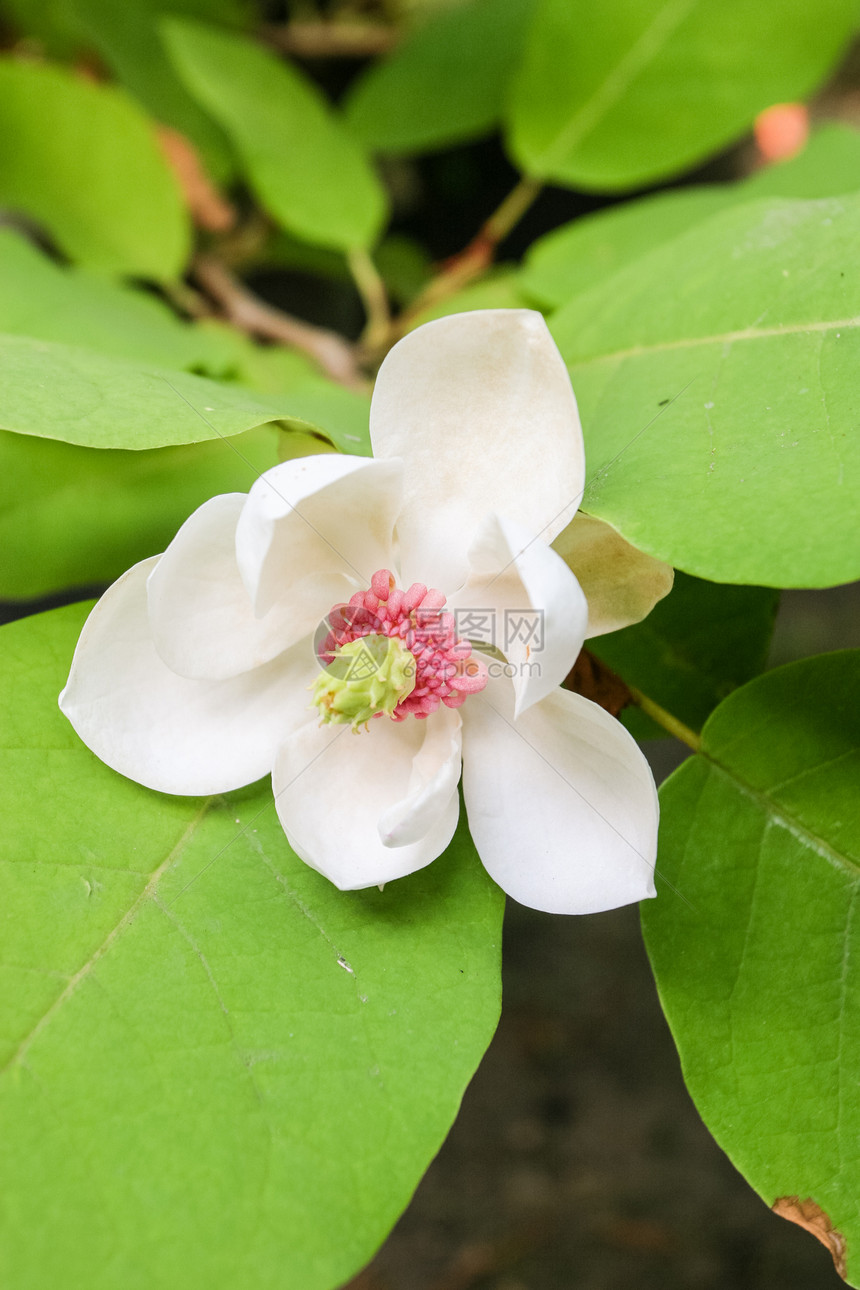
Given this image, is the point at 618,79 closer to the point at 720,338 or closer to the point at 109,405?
the point at 720,338

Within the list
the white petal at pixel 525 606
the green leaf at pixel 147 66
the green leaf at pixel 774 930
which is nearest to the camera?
the white petal at pixel 525 606

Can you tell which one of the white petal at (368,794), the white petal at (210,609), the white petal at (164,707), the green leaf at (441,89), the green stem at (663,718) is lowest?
the green stem at (663,718)

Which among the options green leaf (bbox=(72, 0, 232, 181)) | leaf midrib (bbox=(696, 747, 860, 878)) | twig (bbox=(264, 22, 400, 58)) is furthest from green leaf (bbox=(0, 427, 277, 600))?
twig (bbox=(264, 22, 400, 58))

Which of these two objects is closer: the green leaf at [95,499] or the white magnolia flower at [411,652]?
the white magnolia flower at [411,652]

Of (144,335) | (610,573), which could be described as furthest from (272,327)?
(610,573)

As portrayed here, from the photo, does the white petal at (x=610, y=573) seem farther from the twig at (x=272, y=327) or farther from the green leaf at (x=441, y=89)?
the green leaf at (x=441, y=89)

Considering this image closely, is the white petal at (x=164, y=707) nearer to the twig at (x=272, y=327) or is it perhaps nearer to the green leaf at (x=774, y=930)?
the green leaf at (x=774, y=930)

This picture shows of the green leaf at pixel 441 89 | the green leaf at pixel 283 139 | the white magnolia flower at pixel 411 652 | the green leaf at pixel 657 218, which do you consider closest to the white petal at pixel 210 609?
the white magnolia flower at pixel 411 652

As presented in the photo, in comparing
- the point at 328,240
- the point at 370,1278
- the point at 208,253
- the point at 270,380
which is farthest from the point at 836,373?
the point at 370,1278

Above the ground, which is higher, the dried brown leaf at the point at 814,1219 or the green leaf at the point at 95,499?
the green leaf at the point at 95,499

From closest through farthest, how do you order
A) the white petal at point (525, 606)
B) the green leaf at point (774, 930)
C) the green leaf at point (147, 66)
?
the white petal at point (525, 606), the green leaf at point (774, 930), the green leaf at point (147, 66)
